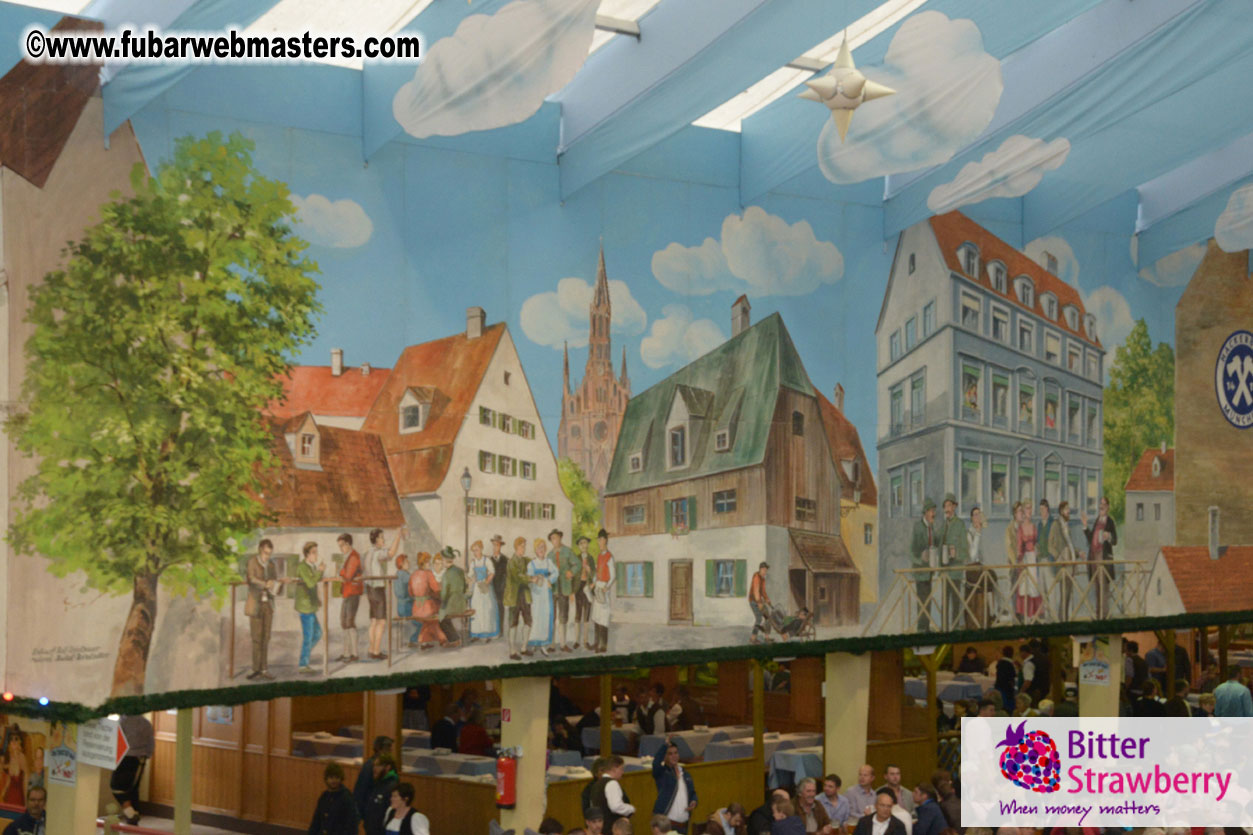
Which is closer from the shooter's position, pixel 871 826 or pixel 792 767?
pixel 871 826

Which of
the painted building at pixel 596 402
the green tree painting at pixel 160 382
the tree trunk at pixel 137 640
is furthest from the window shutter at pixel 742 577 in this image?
the tree trunk at pixel 137 640

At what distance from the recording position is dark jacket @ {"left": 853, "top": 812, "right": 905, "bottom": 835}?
365 inches

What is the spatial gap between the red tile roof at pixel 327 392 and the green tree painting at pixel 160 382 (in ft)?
0.44

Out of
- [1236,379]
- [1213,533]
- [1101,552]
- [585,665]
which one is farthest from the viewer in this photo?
[1236,379]

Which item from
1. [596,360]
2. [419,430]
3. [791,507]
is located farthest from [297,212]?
[791,507]

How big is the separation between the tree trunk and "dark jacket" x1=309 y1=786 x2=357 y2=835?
1.70 m

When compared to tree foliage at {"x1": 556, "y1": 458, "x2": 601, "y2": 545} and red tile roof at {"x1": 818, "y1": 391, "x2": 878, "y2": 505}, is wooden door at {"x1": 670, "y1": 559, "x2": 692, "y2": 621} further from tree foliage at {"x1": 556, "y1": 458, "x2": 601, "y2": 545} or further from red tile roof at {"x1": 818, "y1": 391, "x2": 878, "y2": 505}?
red tile roof at {"x1": 818, "y1": 391, "x2": 878, "y2": 505}

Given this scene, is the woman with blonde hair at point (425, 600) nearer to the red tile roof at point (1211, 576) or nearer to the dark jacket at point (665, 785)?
the dark jacket at point (665, 785)

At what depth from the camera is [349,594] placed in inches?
423

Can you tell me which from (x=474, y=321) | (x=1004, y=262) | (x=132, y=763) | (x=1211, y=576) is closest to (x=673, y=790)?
(x=474, y=321)

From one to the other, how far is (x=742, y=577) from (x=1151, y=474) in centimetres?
644

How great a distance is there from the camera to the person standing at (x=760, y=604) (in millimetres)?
12930

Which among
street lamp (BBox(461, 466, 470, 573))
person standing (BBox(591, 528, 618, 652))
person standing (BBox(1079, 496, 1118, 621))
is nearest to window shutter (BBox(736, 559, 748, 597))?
person standing (BBox(591, 528, 618, 652))

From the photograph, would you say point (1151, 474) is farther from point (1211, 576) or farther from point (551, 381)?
point (551, 381)
